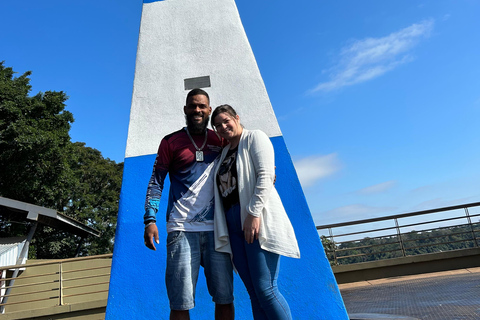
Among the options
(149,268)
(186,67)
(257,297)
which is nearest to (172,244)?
(257,297)

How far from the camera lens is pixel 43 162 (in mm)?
14812

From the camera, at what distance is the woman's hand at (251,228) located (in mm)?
1728

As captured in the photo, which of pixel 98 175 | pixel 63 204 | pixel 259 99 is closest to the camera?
pixel 259 99

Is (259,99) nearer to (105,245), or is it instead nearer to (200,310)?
(200,310)

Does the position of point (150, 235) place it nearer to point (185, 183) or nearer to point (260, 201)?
point (185, 183)

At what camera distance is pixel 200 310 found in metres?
2.81

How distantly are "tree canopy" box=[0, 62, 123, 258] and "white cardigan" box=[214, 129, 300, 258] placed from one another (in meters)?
14.5

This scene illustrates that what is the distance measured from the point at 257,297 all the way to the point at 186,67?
2.37m

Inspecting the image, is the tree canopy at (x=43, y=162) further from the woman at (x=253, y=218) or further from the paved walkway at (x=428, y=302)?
the woman at (x=253, y=218)

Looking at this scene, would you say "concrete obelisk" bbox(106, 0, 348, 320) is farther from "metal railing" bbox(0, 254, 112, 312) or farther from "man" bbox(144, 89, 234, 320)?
"metal railing" bbox(0, 254, 112, 312)

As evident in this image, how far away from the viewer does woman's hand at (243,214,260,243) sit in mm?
1728

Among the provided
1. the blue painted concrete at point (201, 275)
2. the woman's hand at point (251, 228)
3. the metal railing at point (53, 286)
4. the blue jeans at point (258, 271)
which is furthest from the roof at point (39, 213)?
the woman's hand at point (251, 228)

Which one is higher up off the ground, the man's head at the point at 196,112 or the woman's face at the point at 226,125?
the man's head at the point at 196,112

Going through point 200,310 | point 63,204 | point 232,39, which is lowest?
point 200,310
